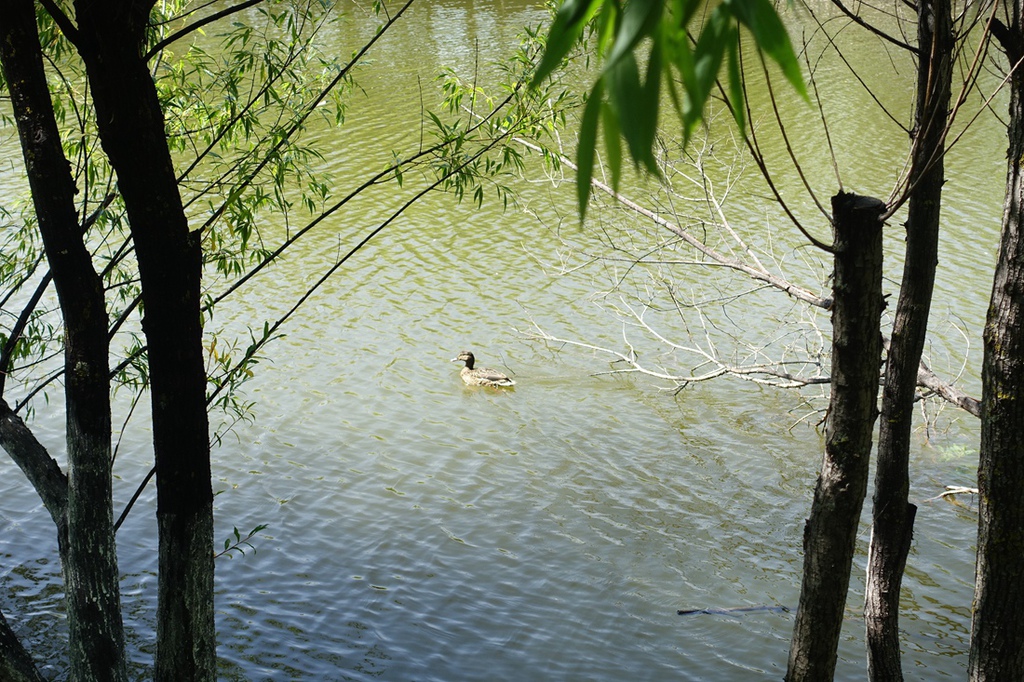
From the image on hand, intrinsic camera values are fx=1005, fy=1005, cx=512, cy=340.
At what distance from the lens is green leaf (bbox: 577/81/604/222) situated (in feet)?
3.42

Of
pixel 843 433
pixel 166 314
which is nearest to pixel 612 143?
pixel 166 314

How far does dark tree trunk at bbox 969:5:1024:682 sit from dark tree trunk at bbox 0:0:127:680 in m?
3.49

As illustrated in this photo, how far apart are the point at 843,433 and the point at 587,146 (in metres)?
2.99

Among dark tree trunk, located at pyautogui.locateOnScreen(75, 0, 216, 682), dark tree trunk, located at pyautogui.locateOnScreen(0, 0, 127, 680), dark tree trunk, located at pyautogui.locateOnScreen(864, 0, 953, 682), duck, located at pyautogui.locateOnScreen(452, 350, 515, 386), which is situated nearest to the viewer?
dark tree trunk, located at pyautogui.locateOnScreen(75, 0, 216, 682)

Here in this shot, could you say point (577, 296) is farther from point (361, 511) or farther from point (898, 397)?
point (898, 397)

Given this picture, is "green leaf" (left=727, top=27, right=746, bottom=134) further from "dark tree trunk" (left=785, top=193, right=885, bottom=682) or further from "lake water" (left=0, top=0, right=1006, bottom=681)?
"lake water" (left=0, top=0, right=1006, bottom=681)

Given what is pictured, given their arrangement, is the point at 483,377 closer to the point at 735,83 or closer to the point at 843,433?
the point at 843,433

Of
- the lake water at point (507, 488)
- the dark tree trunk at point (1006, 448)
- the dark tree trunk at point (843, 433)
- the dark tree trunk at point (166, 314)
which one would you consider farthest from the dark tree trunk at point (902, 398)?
the dark tree trunk at point (166, 314)

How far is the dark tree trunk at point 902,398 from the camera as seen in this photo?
403cm

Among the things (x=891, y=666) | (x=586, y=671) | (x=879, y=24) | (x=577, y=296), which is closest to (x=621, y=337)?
(x=577, y=296)

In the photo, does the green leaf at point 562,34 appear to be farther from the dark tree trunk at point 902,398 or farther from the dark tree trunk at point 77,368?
the dark tree trunk at point 77,368

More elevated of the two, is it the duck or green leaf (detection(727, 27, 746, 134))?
green leaf (detection(727, 27, 746, 134))

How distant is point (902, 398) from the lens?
416 cm

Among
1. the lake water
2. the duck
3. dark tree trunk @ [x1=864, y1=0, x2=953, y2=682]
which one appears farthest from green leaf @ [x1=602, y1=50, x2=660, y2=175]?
the duck
